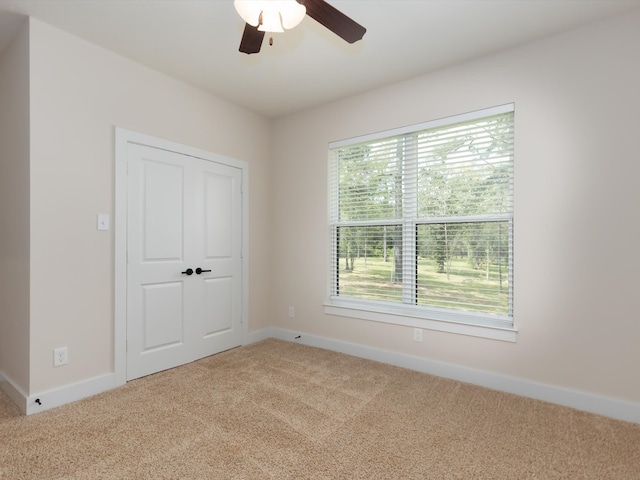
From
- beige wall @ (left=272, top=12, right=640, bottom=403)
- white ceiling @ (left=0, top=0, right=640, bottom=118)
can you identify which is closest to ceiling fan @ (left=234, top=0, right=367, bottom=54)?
white ceiling @ (left=0, top=0, right=640, bottom=118)

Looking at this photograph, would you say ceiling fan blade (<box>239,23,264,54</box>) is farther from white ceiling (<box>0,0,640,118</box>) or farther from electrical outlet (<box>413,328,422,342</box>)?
electrical outlet (<box>413,328,422,342</box>)

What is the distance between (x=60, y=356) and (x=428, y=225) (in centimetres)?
309

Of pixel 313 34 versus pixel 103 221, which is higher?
pixel 313 34

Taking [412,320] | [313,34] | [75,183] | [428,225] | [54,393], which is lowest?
[54,393]

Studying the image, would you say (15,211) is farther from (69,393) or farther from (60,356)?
(69,393)

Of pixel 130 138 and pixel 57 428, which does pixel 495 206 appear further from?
pixel 57 428

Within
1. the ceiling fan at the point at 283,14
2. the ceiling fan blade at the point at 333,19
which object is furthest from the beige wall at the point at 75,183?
the ceiling fan blade at the point at 333,19

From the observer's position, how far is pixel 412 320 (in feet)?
10.2

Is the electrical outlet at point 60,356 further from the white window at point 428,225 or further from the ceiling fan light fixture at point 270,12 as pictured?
the ceiling fan light fixture at point 270,12

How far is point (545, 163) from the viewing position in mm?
2500

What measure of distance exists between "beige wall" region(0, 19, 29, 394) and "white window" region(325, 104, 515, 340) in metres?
2.56

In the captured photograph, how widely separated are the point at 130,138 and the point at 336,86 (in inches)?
75.1

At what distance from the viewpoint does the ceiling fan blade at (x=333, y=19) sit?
155cm

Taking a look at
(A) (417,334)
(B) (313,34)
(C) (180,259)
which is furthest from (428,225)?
(C) (180,259)
